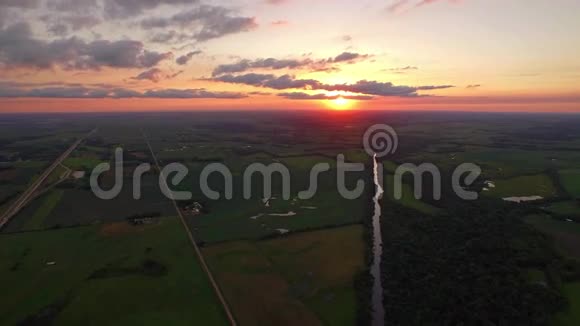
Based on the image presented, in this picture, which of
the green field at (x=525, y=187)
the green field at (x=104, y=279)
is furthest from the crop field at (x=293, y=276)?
the green field at (x=525, y=187)

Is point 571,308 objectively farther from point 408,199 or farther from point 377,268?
point 408,199

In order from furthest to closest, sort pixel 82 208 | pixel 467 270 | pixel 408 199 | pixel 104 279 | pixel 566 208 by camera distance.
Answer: pixel 408 199
pixel 82 208
pixel 566 208
pixel 467 270
pixel 104 279

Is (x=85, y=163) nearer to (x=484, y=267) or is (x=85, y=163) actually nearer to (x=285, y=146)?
(x=285, y=146)

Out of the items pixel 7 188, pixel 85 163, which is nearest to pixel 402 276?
pixel 7 188

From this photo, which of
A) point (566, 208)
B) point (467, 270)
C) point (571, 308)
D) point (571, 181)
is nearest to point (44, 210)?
point (467, 270)

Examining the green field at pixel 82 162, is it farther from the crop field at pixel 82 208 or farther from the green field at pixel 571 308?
the green field at pixel 571 308

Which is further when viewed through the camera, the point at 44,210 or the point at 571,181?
the point at 571,181

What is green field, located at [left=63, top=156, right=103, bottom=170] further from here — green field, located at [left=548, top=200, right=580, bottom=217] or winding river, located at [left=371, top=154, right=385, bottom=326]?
green field, located at [left=548, top=200, right=580, bottom=217]
